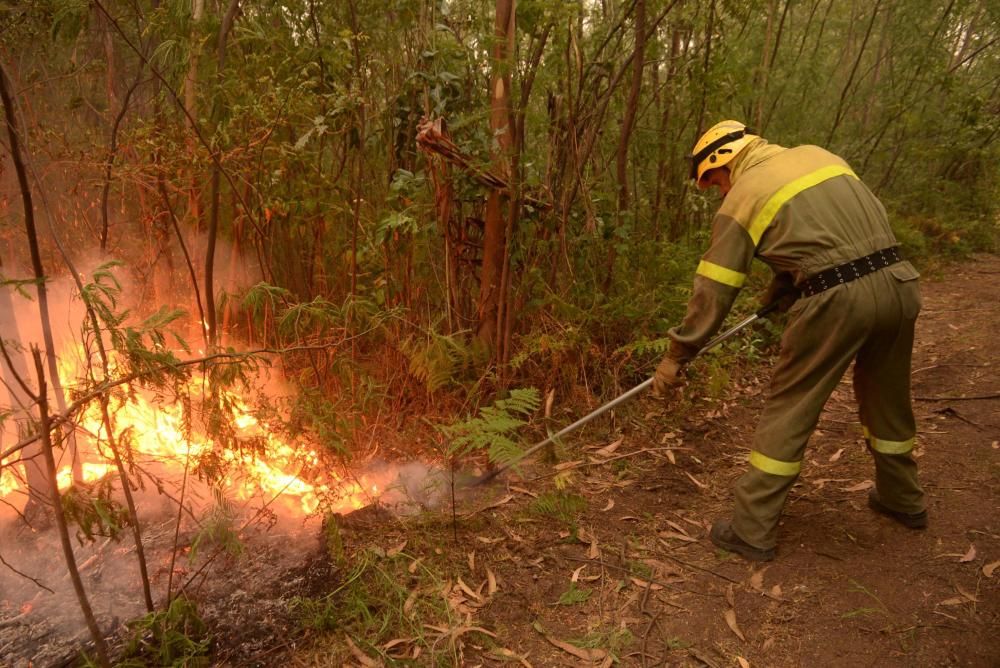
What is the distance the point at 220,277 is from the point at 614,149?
3.13 meters

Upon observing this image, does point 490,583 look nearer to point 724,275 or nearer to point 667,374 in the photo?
point 667,374

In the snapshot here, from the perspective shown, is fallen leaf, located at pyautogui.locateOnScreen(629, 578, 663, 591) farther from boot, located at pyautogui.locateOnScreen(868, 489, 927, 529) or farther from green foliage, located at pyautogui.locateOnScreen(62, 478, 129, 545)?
green foliage, located at pyautogui.locateOnScreen(62, 478, 129, 545)

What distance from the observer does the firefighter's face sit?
9.86ft

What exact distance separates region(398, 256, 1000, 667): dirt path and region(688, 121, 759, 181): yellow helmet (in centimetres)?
185

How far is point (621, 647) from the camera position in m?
2.48

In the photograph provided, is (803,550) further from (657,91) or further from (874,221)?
(657,91)

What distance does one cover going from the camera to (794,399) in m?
2.81

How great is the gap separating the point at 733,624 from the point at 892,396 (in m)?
1.30

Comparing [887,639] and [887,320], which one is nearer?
[887,639]

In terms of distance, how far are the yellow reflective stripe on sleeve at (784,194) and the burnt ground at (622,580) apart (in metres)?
1.49

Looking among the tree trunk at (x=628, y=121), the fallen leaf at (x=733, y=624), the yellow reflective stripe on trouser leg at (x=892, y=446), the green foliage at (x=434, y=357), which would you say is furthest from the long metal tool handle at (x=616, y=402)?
the tree trunk at (x=628, y=121)

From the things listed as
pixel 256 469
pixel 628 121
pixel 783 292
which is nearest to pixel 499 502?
pixel 256 469

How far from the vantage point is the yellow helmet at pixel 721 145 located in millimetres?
2922

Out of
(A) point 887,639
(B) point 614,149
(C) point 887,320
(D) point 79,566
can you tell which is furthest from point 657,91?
(D) point 79,566
